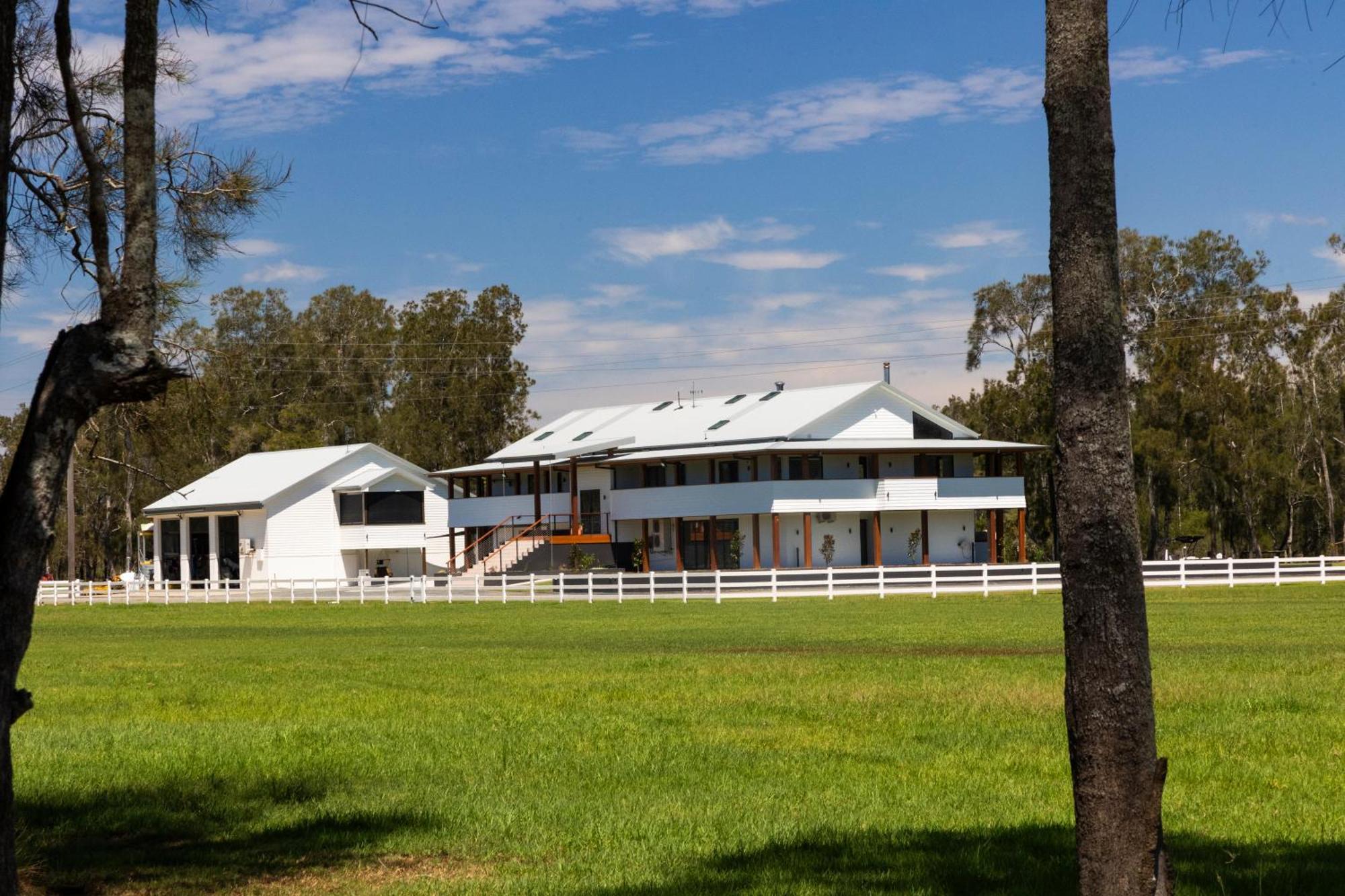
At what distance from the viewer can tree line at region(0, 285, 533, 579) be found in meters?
91.4

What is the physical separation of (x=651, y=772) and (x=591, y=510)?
2318 inches

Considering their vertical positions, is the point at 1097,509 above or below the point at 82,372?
below

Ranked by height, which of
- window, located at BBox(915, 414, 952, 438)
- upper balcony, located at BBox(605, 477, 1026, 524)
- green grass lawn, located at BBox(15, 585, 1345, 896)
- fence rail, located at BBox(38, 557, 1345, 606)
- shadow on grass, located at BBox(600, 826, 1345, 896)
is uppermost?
window, located at BBox(915, 414, 952, 438)

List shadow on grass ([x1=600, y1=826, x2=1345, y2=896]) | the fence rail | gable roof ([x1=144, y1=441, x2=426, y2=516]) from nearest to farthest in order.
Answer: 1. shadow on grass ([x1=600, y1=826, x2=1345, y2=896])
2. the fence rail
3. gable roof ([x1=144, y1=441, x2=426, y2=516])

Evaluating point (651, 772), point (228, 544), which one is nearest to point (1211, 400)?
point (228, 544)

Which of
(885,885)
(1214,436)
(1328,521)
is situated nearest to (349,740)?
(885,885)

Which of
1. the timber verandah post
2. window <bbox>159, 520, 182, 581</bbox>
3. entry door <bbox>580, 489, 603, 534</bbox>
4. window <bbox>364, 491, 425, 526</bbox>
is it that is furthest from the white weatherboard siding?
the timber verandah post

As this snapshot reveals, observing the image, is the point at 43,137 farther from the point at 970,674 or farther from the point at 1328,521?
the point at 1328,521

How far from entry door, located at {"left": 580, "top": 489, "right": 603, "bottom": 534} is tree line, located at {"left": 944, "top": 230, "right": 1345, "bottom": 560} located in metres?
20.2

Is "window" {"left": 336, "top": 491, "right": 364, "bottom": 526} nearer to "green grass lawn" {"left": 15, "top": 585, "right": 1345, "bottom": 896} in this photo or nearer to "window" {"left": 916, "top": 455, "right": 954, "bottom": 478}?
"window" {"left": 916, "top": 455, "right": 954, "bottom": 478}

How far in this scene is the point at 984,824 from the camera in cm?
966

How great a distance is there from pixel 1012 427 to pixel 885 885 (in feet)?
239

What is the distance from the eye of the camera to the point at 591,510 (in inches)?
2778

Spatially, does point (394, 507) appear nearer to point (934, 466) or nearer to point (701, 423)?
point (701, 423)
